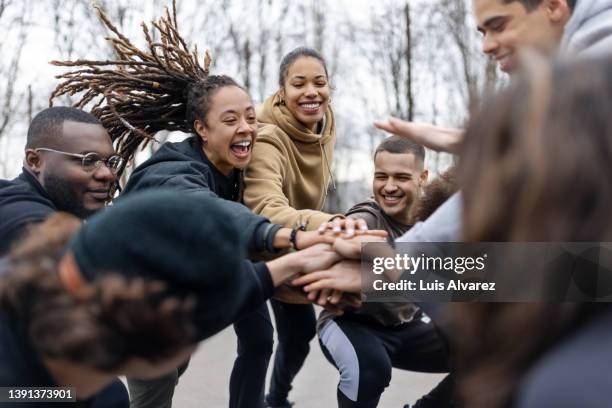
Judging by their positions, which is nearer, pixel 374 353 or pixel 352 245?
pixel 352 245

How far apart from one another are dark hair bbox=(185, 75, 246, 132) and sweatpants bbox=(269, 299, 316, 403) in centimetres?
112

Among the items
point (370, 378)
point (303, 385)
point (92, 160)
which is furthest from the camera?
point (303, 385)

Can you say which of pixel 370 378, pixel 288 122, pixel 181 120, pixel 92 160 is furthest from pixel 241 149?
pixel 370 378

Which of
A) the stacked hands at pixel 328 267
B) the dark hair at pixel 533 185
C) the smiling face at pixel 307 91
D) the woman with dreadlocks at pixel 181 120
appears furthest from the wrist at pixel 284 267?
the smiling face at pixel 307 91

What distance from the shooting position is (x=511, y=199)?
3.02ft

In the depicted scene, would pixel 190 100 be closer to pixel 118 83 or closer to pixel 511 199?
pixel 118 83

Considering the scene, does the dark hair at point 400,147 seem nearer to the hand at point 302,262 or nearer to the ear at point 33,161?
the hand at point 302,262

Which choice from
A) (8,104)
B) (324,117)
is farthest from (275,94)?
(8,104)

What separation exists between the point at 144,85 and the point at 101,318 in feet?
6.23

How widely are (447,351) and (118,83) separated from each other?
193 centimetres

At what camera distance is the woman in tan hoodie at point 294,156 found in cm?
277

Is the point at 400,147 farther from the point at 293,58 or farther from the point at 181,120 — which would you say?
the point at 181,120

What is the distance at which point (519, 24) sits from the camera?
198 cm

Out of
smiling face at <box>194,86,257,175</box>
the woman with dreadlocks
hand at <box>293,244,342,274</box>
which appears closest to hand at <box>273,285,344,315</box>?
hand at <box>293,244,342,274</box>
